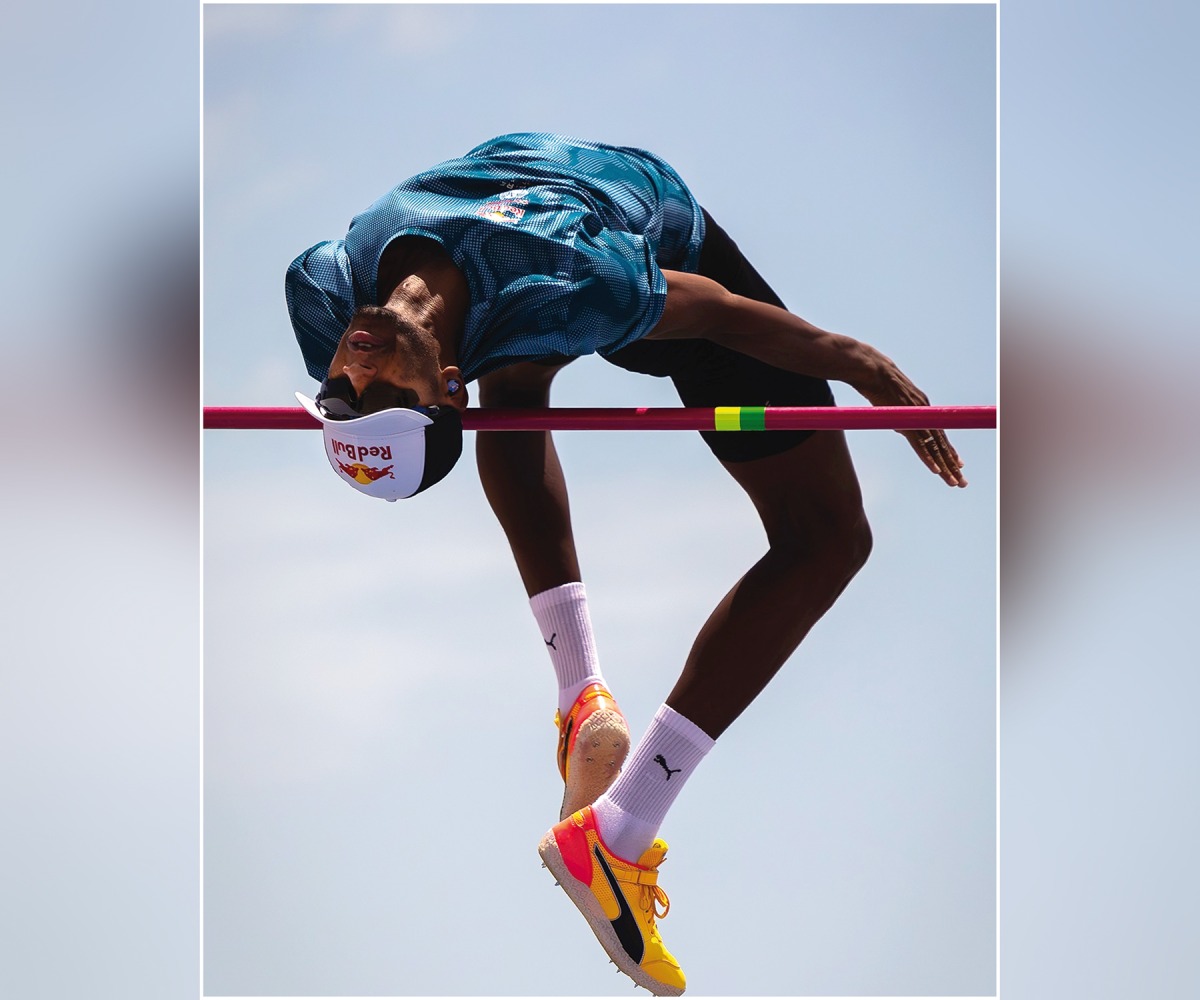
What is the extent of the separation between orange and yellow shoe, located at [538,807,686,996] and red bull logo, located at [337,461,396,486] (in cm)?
78

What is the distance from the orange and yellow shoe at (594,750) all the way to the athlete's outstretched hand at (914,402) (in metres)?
0.80

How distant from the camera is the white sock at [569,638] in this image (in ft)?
10.5

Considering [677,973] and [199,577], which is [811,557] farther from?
[199,577]

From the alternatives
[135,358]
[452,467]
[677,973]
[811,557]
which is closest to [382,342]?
[452,467]

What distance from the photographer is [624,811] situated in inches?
118

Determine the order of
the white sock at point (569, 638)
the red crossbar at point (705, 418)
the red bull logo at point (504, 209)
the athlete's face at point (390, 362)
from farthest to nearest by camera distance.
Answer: the white sock at point (569, 638), the red crossbar at point (705, 418), the red bull logo at point (504, 209), the athlete's face at point (390, 362)

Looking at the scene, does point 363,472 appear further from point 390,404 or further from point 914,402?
point 914,402

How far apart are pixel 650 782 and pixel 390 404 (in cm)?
90

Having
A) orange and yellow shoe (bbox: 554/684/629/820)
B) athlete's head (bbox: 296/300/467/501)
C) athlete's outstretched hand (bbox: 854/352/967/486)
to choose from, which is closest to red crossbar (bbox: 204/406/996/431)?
athlete's outstretched hand (bbox: 854/352/967/486)

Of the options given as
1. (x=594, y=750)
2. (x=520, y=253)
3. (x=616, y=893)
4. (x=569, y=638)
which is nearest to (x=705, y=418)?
(x=520, y=253)

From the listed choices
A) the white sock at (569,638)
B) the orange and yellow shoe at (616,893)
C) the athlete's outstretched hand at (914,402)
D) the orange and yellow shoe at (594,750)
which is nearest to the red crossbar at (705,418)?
the athlete's outstretched hand at (914,402)

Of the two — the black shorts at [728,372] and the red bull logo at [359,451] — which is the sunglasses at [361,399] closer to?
the red bull logo at [359,451]

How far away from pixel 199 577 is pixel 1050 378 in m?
1.30

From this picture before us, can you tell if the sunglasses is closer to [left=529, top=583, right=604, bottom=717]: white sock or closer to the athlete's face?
the athlete's face
